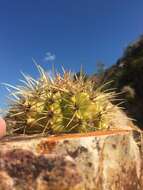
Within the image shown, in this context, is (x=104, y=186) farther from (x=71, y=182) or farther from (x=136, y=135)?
(x=136, y=135)

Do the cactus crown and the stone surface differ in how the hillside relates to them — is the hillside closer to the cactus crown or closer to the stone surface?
the cactus crown

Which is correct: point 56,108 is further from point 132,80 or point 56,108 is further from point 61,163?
point 132,80

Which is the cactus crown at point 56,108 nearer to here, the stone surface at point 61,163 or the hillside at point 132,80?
the stone surface at point 61,163

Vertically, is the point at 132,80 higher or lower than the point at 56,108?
higher

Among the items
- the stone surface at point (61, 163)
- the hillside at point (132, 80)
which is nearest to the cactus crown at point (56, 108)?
the stone surface at point (61, 163)

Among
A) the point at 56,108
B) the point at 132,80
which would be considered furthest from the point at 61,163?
the point at 132,80

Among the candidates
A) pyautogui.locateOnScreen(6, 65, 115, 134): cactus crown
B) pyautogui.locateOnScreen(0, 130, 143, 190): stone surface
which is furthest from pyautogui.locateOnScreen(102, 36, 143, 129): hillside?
pyautogui.locateOnScreen(0, 130, 143, 190): stone surface

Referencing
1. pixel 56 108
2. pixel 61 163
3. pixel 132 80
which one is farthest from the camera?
pixel 132 80
